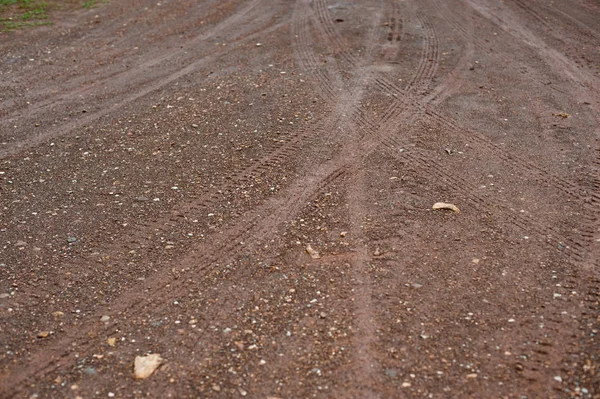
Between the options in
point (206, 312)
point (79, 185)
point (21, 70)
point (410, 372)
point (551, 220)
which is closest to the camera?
point (410, 372)

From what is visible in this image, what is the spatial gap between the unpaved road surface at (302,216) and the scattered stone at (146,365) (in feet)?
0.16

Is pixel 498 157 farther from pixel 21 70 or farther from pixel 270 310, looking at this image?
pixel 21 70

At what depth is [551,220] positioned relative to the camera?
5.46 m

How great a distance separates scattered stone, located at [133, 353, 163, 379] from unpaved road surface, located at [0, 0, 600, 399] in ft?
0.16

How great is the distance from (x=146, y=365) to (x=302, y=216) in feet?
6.61

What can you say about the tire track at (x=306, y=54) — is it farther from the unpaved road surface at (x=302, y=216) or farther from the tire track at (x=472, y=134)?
the tire track at (x=472, y=134)

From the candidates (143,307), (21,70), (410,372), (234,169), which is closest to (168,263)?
(143,307)

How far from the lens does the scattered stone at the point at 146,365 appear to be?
3975 millimetres

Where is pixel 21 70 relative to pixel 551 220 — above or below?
above

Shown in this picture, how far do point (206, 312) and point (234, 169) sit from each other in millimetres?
2121

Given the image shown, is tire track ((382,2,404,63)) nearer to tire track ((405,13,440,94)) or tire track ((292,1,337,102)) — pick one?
tire track ((405,13,440,94))

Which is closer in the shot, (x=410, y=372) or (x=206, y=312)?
(x=410, y=372)

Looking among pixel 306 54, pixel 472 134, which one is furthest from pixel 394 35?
pixel 472 134

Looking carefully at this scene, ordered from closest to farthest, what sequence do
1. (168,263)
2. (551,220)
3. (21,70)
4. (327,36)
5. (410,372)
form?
(410,372), (168,263), (551,220), (21,70), (327,36)
